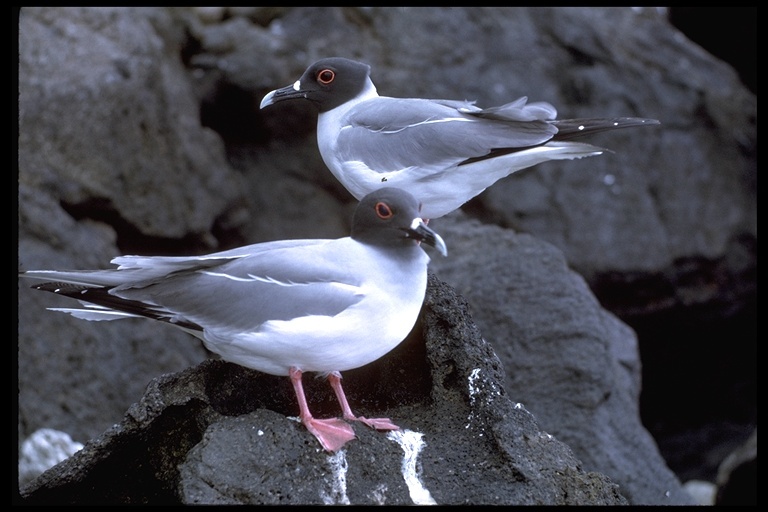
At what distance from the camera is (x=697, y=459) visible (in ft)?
42.7

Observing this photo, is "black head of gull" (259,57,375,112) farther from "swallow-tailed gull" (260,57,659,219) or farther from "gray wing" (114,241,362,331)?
"gray wing" (114,241,362,331)

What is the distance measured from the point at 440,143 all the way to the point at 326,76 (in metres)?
0.94

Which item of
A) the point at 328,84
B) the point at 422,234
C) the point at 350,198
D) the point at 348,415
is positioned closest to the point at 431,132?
the point at 328,84

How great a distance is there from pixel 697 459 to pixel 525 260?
218 inches

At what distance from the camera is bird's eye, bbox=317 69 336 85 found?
6922 millimetres

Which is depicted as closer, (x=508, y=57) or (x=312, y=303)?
(x=312, y=303)

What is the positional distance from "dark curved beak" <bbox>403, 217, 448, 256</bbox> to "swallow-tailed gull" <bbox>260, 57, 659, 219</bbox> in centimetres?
122

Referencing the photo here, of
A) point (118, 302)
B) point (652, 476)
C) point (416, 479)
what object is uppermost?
point (118, 302)

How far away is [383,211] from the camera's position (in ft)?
17.8

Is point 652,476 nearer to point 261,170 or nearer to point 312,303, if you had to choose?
point 312,303

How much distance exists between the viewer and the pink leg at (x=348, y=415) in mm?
5594

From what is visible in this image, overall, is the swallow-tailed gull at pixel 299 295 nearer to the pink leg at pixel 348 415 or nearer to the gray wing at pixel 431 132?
the pink leg at pixel 348 415

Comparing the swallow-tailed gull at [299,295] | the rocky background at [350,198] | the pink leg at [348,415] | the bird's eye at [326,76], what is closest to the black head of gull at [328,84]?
the bird's eye at [326,76]

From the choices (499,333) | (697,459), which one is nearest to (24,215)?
(499,333)
